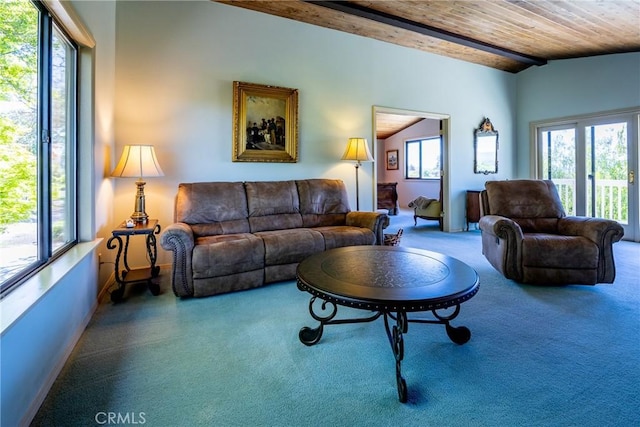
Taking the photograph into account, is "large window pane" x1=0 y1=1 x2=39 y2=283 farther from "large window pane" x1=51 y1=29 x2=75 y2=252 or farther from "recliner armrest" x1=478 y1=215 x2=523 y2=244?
"recliner armrest" x1=478 y1=215 x2=523 y2=244

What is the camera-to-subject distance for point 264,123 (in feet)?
13.0

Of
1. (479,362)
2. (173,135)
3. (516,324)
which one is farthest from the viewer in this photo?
(173,135)

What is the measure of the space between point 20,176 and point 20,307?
69cm

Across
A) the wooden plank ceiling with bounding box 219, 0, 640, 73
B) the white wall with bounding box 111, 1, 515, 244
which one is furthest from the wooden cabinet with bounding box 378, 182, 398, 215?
the wooden plank ceiling with bounding box 219, 0, 640, 73

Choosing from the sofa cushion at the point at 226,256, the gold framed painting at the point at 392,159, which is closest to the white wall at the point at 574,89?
the gold framed painting at the point at 392,159

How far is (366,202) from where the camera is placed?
484cm

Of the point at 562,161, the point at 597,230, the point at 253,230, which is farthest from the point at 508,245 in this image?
the point at 562,161

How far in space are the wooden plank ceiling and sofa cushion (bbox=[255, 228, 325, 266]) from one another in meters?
2.76

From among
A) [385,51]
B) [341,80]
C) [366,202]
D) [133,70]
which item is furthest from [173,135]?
[385,51]

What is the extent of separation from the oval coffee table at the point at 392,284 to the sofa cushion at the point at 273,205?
4.81ft

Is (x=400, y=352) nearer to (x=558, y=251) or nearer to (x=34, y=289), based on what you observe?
(x=34, y=289)

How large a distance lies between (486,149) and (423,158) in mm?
3359

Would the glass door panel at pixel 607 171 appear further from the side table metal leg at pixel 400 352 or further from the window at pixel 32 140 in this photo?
the window at pixel 32 140

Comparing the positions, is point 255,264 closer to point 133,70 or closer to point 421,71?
point 133,70
